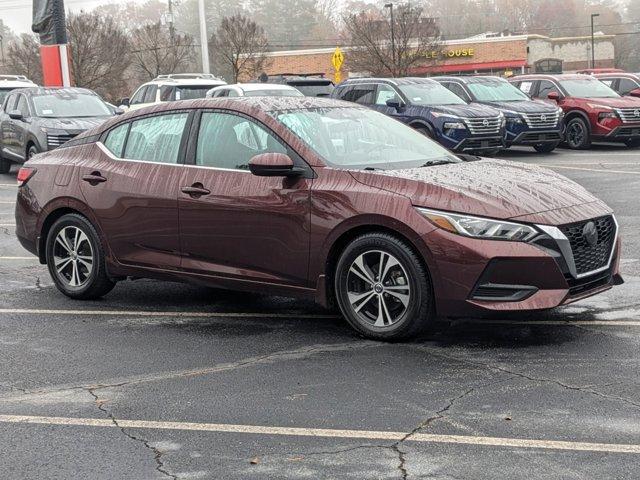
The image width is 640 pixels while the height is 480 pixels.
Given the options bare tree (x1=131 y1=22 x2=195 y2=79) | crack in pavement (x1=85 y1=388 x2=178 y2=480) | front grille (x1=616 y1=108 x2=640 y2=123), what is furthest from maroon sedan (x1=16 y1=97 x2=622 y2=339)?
bare tree (x1=131 y1=22 x2=195 y2=79)

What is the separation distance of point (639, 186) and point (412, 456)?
11.5 m

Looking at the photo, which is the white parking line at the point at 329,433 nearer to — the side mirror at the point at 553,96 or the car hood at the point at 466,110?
the car hood at the point at 466,110

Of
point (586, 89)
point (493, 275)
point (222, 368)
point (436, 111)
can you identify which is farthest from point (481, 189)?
point (586, 89)

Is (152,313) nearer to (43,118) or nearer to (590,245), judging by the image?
(590,245)

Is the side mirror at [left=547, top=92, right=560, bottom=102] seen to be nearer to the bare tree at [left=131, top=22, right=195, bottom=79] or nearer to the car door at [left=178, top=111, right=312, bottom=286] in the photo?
the car door at [left=178, top=111, right=312, bottom=286]

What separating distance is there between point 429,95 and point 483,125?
1455 mm

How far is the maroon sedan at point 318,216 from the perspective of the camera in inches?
246

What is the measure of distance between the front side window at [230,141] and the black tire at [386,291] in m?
0.98

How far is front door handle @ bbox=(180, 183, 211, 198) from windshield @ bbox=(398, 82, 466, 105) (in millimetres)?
14094

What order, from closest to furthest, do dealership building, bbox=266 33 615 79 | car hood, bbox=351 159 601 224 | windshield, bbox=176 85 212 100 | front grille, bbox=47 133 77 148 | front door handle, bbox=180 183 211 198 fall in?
car hood, bbox=351 159 601 224
front door handle, bbox=180 183 211 198
front grille, bbox=47 133 77 148
windshield, bbox=176 85 212 100
dealership building, bbox=266 33 615 79

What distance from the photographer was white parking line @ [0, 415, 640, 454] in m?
4.64

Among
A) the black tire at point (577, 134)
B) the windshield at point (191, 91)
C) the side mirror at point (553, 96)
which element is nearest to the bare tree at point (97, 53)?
the windshield at point (191, 91)

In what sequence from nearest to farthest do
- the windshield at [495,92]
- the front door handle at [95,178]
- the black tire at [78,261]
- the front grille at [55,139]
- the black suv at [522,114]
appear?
the front door handle at [95,178], the black tire at [78,261], the front grille at [55,139], the black suv at [522,114], the windshield at [495,92]

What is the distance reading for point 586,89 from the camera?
2364 cm
